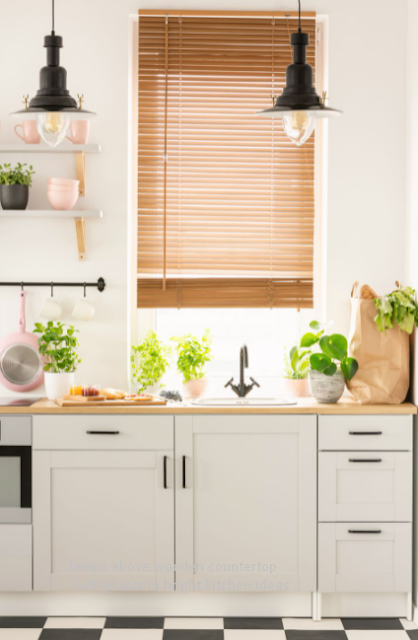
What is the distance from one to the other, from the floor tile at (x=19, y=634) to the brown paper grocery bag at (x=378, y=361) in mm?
1651

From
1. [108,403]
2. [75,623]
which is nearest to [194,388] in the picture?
[108,403]

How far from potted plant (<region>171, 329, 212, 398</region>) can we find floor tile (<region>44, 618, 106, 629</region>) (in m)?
1.05

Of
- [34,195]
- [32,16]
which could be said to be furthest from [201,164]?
[32,16]

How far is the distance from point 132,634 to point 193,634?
247 mm

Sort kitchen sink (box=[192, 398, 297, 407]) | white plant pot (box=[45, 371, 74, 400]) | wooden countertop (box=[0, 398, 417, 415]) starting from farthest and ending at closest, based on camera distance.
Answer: white plant pot (box=[45, 371, 74, 400])
kitchen sink (box=[192, 398, 297, 407])
wooden countertop (box=[0, 398, 417, 415])

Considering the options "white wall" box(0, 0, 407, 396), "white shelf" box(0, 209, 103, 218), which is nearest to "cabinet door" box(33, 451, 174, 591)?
"white wall" box(0, 0, 407, 396)

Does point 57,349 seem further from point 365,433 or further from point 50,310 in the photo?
point 365,433

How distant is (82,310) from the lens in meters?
3.43

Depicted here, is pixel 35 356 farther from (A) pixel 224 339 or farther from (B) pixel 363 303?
(B) pixel 363 303

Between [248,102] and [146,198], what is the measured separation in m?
0.67

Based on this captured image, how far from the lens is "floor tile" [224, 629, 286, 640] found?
9.77ft

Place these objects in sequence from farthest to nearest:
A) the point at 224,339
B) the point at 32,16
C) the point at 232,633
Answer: the point at 224,339, the point at 32,16, the point at 232,633

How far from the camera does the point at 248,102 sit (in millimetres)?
3553

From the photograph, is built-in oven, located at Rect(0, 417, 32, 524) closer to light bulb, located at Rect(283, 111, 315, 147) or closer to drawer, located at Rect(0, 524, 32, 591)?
drawer, located at Rect(0, 524, 32, 591)
